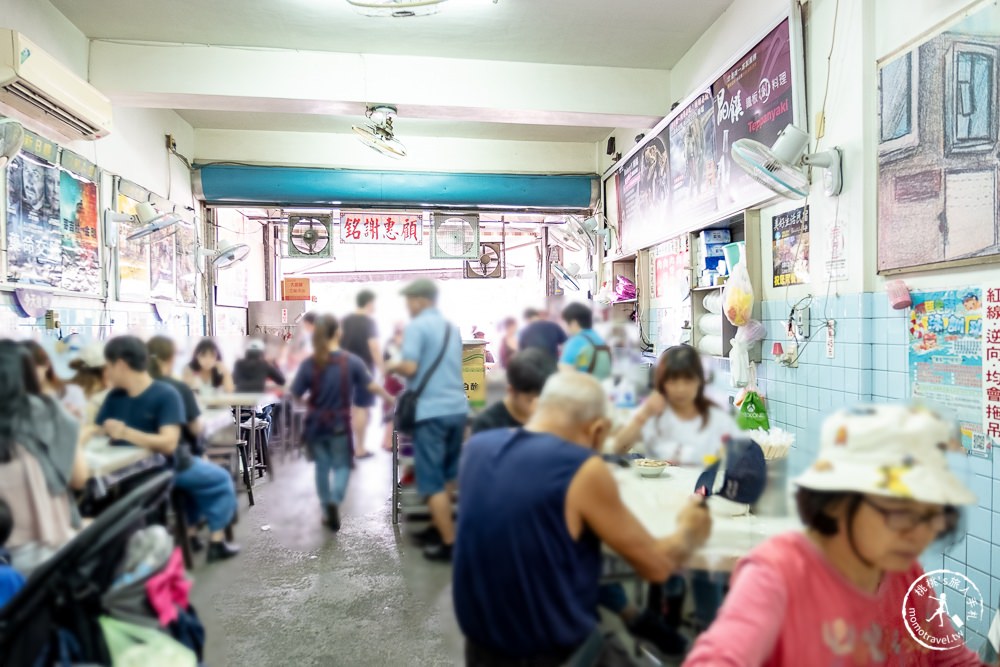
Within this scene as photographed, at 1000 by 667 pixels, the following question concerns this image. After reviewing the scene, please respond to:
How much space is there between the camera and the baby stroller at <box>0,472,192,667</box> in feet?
2.69

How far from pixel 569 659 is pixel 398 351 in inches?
22.1

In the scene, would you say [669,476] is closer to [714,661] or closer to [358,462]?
[714,661]

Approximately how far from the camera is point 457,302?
101 centimetres

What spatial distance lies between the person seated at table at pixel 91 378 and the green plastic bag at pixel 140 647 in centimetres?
33

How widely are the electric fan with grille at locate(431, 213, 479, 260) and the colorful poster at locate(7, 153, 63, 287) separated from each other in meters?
3.19

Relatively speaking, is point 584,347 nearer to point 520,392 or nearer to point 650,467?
point 520,392

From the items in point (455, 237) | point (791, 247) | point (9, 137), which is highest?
point (9, 137)

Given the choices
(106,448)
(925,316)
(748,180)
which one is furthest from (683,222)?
(106,448)

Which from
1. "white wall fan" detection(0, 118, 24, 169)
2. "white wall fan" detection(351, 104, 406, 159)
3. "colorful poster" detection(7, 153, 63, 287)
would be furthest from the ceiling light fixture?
"colorful poster" detection(7, 153, 63, 287)

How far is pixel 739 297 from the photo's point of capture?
11.5ft

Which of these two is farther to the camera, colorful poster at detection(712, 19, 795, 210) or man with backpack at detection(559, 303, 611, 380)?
colorful poster at detection(712, 19, 795, 210)

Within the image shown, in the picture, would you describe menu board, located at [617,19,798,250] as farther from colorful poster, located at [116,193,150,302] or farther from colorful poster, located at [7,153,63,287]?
colorful poster, located at [7,153,63,287]

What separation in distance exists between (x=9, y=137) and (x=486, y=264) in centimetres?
288

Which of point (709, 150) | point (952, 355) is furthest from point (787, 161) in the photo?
point (709, 150)
